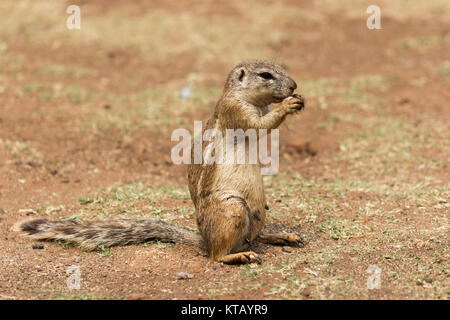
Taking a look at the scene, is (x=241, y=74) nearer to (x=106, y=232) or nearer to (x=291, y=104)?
(x=291, y=104)

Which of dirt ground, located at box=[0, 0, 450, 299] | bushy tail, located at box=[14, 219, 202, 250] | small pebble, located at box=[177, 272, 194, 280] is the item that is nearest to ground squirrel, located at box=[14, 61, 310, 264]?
bushy tail, located at box=[14, 219, 202, 250]

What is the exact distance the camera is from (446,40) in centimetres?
1258

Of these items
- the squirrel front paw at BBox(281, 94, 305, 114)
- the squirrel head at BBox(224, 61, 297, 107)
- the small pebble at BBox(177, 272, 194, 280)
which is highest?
the squirrel head at BBox(224, 61, 297, 107)

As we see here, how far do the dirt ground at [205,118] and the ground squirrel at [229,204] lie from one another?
0.46ft

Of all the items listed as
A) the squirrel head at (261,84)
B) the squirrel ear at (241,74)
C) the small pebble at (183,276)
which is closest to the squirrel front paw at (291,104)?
the squirrel head at (261,84)

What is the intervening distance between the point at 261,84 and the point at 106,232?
194 cm

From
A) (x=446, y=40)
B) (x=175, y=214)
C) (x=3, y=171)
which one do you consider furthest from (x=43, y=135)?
(x=446, y=40)

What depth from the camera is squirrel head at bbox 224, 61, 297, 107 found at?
482 centimetres

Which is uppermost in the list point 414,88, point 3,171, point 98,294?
point 414,88

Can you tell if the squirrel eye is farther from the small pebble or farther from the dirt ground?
the small pebble

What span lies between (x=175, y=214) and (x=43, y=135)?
350 centimetres

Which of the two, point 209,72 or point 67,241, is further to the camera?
point 209,72

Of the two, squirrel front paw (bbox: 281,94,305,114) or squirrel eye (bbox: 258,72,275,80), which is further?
squirrel eye (bbox: 258,72,275,80)

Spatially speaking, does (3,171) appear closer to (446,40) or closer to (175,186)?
(175,186)
